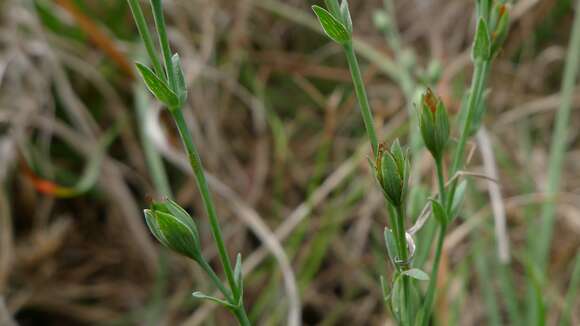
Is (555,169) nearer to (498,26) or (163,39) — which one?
(498,26)

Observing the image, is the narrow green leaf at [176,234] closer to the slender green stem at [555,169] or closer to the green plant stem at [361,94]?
the green plant stem at [361,94]

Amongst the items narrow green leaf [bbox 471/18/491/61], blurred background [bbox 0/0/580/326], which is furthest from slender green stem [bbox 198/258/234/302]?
blurred background [bbox 0/0/580/326]

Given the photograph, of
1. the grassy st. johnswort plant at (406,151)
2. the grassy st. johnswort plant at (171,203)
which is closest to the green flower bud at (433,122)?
the grassy st. johnswort plant at (406,151)

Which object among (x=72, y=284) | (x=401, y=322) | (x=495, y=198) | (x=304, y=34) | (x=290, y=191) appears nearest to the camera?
(x=401, y=322)

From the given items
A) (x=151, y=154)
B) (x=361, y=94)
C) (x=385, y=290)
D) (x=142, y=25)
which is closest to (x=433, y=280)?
(x=385, y=290)

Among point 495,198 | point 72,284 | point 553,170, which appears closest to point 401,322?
point 495,198

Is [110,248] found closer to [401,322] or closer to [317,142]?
[317,142]
